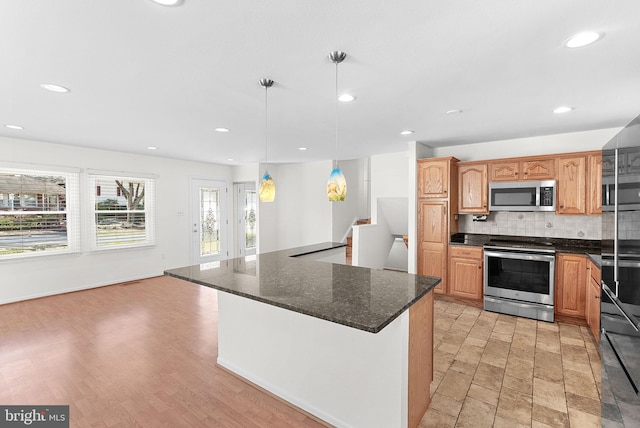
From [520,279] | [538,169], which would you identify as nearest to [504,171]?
[538,169]

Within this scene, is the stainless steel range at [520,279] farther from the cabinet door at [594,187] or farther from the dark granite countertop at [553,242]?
the cabinet door at [594,187]

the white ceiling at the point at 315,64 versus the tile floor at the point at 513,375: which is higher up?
the white ceiling at the point at 315,64

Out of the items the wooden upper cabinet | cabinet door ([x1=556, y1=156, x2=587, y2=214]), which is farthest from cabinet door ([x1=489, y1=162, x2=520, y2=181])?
cabinet door ([x1=556, y1=156, x2=587, y2=214])

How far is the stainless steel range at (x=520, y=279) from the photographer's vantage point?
3.69m

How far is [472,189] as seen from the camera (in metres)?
4.50

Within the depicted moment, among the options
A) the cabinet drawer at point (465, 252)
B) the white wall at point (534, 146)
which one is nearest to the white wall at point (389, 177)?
the white wall at point (534, 146)

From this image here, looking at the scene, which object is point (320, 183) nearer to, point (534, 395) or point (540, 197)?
point (540, 197)

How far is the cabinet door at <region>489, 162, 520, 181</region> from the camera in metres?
4.16

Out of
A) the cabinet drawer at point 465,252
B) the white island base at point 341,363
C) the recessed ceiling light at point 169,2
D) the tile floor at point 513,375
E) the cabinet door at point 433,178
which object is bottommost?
the tile floor at point 513,375

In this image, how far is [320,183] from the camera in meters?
6.79

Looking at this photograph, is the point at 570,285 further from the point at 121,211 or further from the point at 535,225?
the point at 121,211

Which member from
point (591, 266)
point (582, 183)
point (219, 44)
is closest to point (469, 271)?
point (591, 266)

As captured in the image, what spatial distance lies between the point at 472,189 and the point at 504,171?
18.5 inches

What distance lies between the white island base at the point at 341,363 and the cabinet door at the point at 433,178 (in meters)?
2.67
